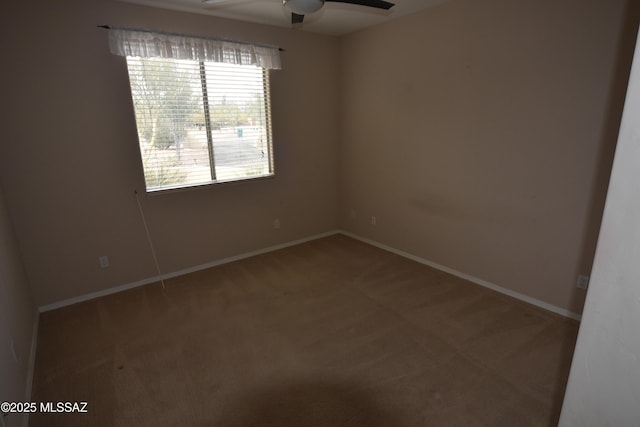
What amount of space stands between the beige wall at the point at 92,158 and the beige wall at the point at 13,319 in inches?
10.2

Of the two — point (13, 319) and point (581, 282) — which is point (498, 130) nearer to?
point (581, 282)

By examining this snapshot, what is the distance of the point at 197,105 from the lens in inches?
127

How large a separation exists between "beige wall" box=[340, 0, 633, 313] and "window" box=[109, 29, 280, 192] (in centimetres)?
132

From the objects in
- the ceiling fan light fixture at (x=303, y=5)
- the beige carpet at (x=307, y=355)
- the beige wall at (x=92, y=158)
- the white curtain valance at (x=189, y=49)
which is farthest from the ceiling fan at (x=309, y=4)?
the beige carpet at (x=307, y=355)

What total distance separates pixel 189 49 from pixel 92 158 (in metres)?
1.32

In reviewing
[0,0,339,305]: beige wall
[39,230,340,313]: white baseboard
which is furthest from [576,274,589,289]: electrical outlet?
[0,0,339,305]: beige wall

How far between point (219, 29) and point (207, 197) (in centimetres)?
169

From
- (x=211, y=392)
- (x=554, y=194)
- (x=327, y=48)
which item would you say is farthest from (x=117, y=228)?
(x=554, y=194)

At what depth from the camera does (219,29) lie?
124 inches

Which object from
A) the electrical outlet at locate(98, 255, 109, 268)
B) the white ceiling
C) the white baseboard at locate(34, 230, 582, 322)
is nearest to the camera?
the white baseboard at locate(34, 230, 582, 322)

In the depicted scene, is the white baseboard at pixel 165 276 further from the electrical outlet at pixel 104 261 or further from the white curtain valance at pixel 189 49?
the white curtain valance at pixel 189 49

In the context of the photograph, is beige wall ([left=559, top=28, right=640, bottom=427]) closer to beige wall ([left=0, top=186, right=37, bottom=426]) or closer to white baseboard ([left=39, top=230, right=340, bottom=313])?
beige wall ([left=0, top=186, right=37, bottom=426])

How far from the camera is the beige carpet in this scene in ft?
5.75

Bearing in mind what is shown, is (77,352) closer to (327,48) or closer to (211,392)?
(211,392)
